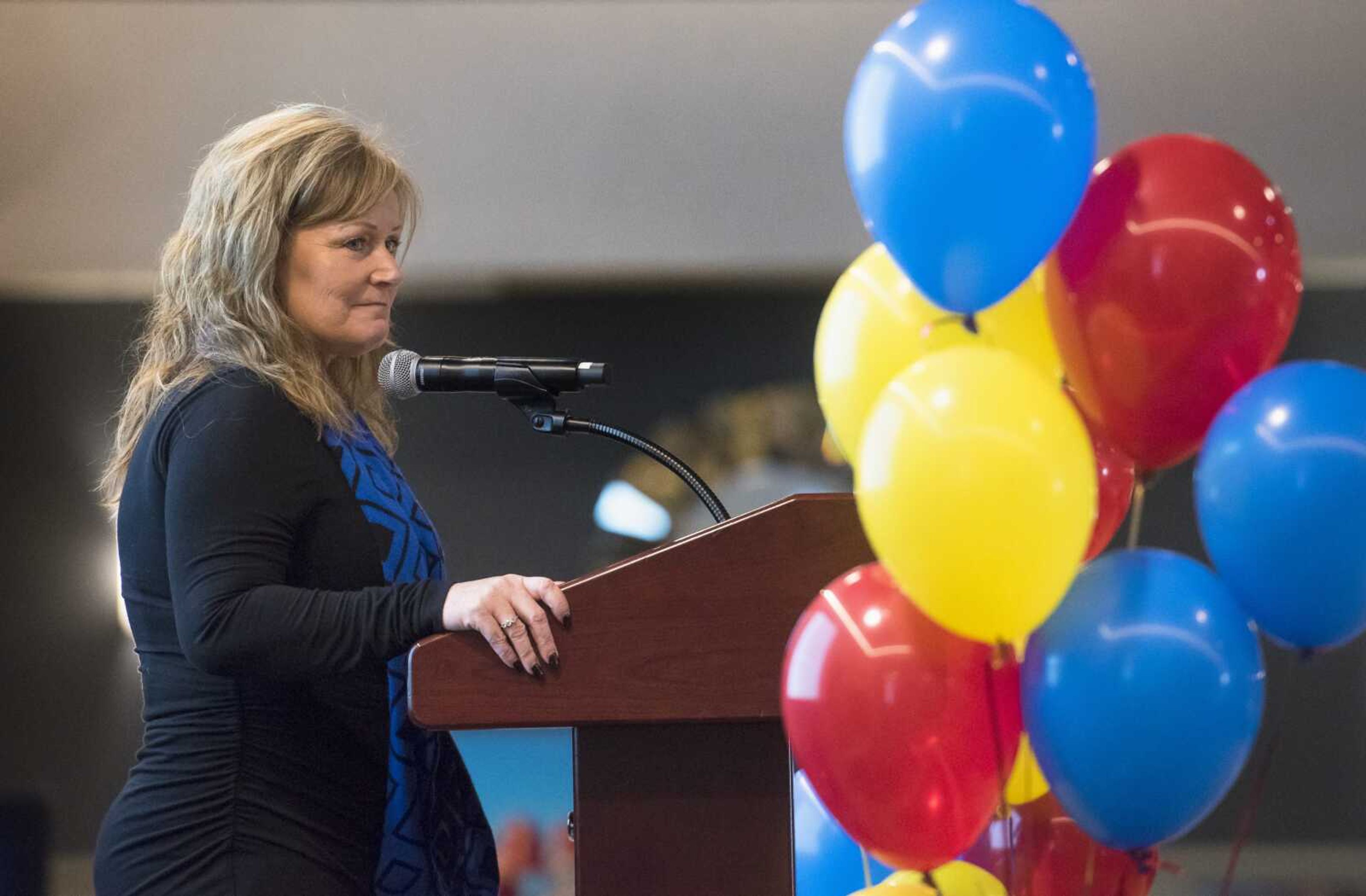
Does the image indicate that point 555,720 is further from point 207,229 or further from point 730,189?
point 730,189

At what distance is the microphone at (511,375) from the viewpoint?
1268 mm

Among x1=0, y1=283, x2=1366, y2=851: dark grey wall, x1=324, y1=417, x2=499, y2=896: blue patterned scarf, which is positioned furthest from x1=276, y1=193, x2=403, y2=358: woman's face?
x1=0, y1=283, x2=1366, y2=851: dark grey wall

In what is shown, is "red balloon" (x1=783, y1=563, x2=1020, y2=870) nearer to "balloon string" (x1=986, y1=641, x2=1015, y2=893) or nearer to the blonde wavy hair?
"balloon string" (x1=986, y1=641, x2=1015, y2=893)

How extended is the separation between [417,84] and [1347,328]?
2.23m

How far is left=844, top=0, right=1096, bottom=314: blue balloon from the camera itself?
2.99 ft

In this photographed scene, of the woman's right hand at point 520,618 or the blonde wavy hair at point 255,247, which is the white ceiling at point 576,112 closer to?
the blonde wavy hair at point 255,247

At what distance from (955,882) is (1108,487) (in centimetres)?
33

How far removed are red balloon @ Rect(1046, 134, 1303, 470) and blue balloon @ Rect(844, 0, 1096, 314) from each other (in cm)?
3

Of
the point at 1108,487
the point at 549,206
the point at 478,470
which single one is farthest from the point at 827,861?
the point at 549,206

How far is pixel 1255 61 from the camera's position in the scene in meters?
3.34

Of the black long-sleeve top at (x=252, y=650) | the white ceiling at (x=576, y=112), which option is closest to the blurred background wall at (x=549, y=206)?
the white ceiling at (x=576, y=112)

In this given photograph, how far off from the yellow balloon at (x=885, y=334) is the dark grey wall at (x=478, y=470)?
2156mm

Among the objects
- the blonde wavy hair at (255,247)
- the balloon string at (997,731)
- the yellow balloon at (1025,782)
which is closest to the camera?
the balloon string at (997,731)

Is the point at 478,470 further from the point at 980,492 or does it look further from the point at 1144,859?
the point at 980,492
